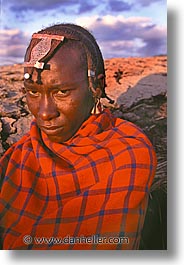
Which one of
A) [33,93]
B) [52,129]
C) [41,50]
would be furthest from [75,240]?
[41,50]

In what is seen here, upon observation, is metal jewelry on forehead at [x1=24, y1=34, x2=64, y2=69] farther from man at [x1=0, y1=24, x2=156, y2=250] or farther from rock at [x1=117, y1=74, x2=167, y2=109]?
rock at [x1=117, y1=74, x2=167, y2=109]

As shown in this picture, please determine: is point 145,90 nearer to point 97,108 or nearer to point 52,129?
point 97,108

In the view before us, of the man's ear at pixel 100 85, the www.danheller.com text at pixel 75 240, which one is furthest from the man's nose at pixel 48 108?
the www.danheller.com text at pixel 75 240

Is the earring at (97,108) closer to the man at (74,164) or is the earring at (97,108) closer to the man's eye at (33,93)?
the man at (74,164)

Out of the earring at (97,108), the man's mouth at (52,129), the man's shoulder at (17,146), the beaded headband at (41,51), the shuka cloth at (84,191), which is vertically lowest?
the shuka cloth at (84,191)

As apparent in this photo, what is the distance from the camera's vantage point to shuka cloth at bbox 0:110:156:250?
1.73 metres

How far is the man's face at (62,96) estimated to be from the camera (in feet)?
5.66

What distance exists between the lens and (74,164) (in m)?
1.75

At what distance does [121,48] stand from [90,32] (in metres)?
0.09

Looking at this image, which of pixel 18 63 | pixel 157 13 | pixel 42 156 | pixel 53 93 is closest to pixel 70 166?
pixel 42 156

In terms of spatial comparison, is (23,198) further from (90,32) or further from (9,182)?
(90,32)

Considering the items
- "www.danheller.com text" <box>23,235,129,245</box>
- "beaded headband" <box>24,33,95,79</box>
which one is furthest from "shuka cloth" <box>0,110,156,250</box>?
"beaded headband" <box>24,33,95,79</box>

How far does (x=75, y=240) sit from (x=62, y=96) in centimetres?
37

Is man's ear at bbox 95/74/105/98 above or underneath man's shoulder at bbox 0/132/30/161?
above
